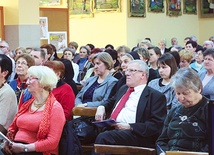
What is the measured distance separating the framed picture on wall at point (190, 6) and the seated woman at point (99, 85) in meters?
14.9

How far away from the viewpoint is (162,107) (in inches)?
231

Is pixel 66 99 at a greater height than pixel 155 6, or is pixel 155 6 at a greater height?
pixel 155 6

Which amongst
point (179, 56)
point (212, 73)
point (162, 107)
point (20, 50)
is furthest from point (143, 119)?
point (20, 50)

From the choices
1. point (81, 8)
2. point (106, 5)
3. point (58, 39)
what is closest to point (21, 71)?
point (58, 39)

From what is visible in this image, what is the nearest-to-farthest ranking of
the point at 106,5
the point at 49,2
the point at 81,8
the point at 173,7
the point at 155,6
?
the point at 49,2
the point at 106,5
the point at 81,8
the point at 155,6
the point at 173,7

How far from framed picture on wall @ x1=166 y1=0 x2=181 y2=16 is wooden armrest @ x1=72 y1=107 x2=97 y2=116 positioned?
15.1 metres

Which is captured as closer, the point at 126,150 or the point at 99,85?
the point at 126,150

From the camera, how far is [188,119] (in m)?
4.81

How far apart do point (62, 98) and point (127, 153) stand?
249 cm

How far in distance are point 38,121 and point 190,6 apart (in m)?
17.8

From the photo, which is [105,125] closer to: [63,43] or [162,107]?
[162,107]

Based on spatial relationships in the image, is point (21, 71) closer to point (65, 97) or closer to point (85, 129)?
point (65, 97)

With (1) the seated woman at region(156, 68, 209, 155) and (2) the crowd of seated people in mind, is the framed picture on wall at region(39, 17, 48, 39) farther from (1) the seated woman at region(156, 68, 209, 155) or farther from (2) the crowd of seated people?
(1) the seated woman at region(156, 68, 209, 155)

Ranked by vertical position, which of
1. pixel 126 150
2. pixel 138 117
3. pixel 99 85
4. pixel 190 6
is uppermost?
pixel 190 6
